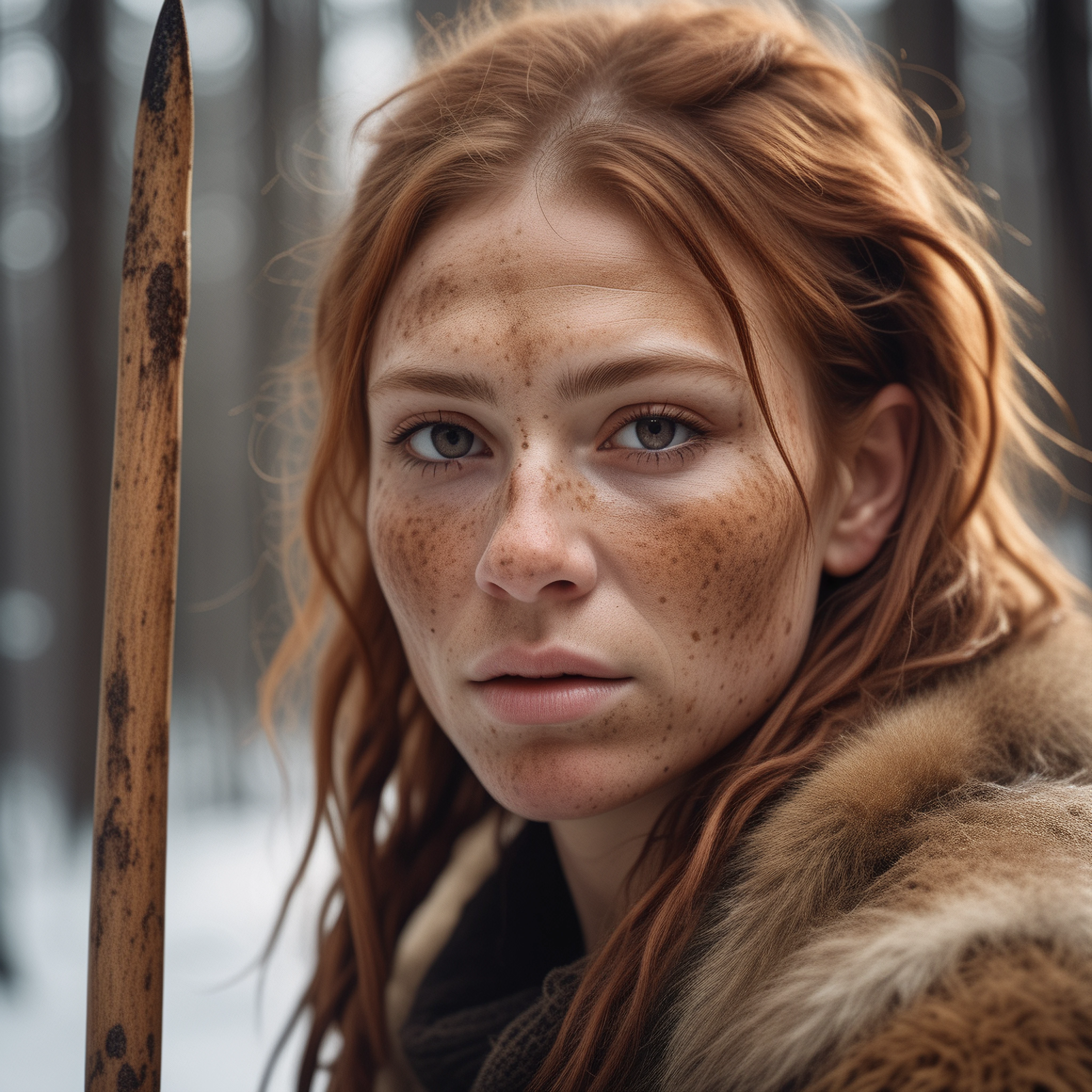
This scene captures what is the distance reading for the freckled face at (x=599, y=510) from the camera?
2.24 feet

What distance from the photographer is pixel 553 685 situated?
2.29ft

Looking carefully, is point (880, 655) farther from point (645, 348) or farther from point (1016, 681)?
point (645, 348)

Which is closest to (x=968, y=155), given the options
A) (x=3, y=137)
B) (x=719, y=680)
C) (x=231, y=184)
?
(x=231, y=184)

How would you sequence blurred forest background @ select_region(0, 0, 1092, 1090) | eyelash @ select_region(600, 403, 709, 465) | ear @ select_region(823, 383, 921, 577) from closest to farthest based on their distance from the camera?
eyelash @ select_region(600, 403, 709, 465) < ear @ select_region(823, 383, 921, 577) < blurred forest background @ select_region(0, 0, 1092, 1090)

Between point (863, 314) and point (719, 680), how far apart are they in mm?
372

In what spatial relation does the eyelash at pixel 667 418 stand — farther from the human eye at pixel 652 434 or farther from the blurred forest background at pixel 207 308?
the blurred forest background at pixel 207 308

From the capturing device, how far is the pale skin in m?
0.68

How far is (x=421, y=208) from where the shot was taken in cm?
78

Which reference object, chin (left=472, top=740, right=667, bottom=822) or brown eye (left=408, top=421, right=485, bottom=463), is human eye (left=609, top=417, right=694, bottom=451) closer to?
brown eye (left=408, top=421, right=485, bottom=463)

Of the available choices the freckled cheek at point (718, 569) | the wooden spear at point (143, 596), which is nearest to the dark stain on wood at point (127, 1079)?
the wooden spear at point (143, 596)

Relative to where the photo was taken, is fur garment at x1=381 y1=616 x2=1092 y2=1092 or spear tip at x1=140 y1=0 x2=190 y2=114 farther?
spear tip at x1=140 y1=0 x2=190 y2=114

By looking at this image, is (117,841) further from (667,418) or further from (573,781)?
(667,418)

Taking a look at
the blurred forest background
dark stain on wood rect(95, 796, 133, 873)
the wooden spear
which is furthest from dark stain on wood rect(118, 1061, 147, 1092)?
the blurred forest background

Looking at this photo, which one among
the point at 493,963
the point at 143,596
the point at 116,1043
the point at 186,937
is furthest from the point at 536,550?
the point at 186,937
